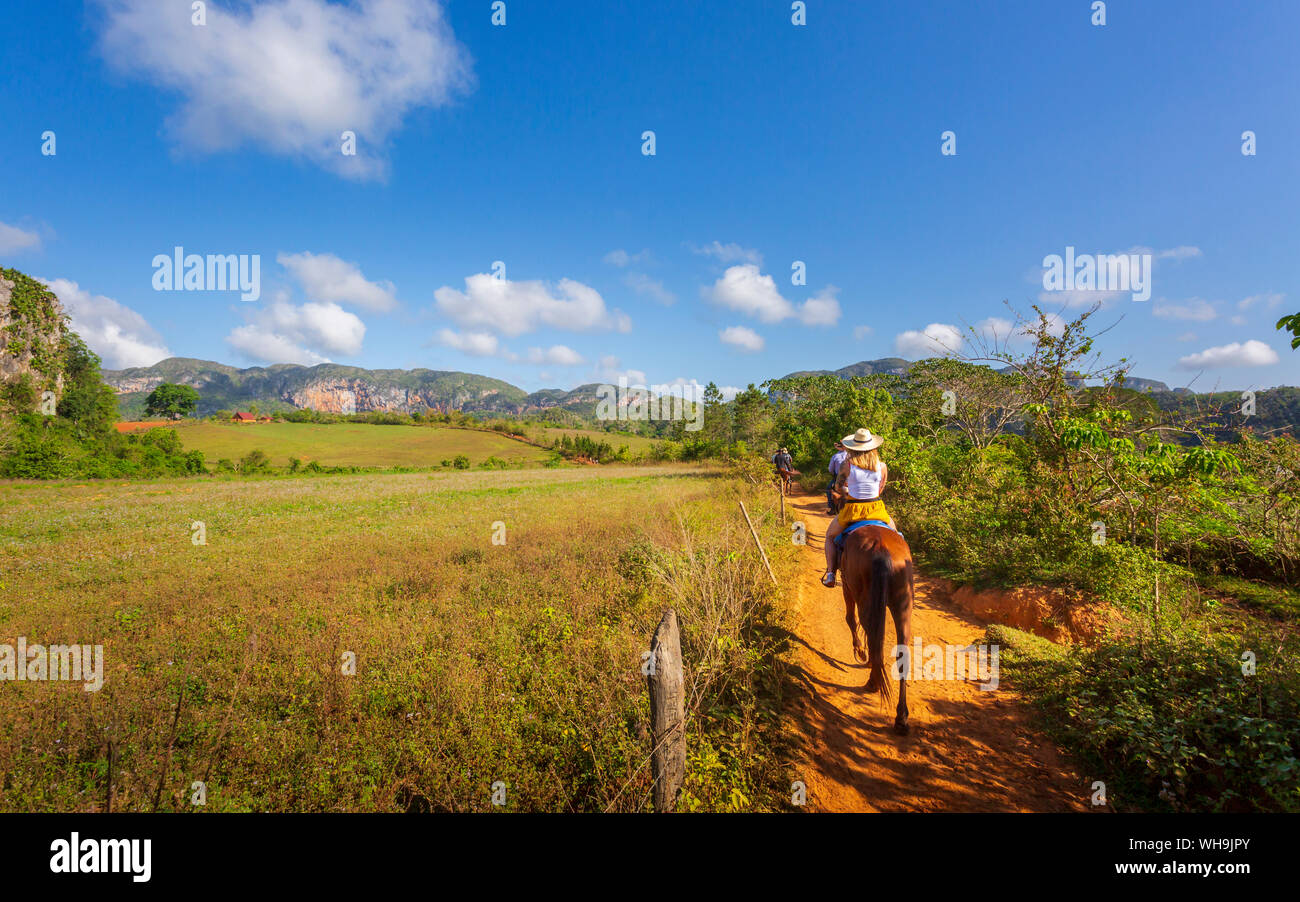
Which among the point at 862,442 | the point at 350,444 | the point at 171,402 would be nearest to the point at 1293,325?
the point at 862,442

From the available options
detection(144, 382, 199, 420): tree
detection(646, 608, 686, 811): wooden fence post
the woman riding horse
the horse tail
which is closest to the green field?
detection(144, 382, 199, 420): tree

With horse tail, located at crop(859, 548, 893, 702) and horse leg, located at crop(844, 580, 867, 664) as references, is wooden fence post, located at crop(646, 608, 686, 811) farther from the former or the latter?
horse leg, located at crop(844, 580, 867, 664)

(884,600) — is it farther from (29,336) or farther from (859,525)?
(29,336)

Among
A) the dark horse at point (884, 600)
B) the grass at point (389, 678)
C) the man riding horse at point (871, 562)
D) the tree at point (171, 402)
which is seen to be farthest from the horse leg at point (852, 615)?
the tree at point (171, 402)

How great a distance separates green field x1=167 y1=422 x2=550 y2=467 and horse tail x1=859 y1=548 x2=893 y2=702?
6139cm

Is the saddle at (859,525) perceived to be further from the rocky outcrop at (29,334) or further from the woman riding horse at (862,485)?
the rocky outcrop at (29,334)

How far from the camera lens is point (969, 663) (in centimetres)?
523

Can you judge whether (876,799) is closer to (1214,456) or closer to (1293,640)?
(1293,640)

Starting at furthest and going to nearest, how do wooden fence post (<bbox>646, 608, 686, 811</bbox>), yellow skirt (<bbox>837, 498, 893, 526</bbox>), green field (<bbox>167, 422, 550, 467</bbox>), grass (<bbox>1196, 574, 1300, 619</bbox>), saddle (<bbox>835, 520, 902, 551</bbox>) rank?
1. green field (<bbox>167, 422, 550, 467</bbox>)
2. grass (<bbox>1196, 574, 1300, 619</bbox>)
3. yellow skirt (<bbox>837, 498, 893, 526</bbox>)
4. saddle (<bbox>835, 520, 902, 551</bbox>)
5. wooden fence post (<bbox>646, 608, 686, 811</bbox>)

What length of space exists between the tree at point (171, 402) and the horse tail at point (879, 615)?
122859 mm

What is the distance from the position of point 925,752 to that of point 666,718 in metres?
2.74

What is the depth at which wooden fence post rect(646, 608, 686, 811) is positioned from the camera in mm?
2938
